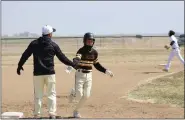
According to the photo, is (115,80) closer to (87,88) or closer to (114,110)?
(114,110)

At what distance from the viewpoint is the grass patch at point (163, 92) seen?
12.3 meters

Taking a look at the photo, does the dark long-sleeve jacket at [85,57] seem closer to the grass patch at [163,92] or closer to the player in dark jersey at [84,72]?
the player in dark jersey at [84,72]

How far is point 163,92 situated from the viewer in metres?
13.5

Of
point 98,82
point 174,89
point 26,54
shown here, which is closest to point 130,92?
point 174,89

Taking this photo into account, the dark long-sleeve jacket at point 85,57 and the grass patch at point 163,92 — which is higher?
the dark long-sleeve jacket at point 85,57

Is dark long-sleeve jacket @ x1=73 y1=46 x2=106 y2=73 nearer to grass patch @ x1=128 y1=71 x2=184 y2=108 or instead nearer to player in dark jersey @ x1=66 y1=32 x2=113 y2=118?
player in dark jersey @ x1=66 y1=32 x2=113 y2=118

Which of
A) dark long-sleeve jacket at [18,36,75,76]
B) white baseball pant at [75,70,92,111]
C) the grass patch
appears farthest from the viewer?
the grass patch

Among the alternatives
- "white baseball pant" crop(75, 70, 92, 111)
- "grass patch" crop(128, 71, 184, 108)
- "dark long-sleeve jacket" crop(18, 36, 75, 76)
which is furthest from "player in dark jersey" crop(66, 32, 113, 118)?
"grass patch" crop(128, 71, 184, 108)

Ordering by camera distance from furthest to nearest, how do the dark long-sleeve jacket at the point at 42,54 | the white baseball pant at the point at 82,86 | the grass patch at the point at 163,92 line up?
the grass patch at the point at 163,92 → the white baseball pant at the point at 82,86 → the dark long-sleeve jacket at the point at 42,54

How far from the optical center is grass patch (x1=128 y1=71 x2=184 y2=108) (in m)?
12.3

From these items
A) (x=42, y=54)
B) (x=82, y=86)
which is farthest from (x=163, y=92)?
(x=42, y=54)

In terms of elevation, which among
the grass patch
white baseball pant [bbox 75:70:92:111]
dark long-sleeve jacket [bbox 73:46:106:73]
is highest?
dark long-sleeve jacket [bbox 73:46:106:73]

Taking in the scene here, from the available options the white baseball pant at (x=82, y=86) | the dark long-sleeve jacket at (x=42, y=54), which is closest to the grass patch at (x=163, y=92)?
the white baseball pant at (x=82, y=86)

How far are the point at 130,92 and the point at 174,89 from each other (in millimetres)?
1537
